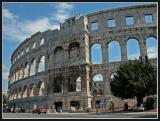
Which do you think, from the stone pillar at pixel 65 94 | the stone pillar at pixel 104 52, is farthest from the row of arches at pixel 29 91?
the stone pillar at pixel 104 52

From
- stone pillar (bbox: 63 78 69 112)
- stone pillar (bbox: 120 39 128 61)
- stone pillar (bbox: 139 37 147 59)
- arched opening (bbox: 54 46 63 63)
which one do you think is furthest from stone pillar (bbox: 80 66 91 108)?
stone pillar (bbox: 139 37 147 59)

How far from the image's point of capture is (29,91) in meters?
49.1

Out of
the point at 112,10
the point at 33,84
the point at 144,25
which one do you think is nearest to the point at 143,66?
the point at 144,25

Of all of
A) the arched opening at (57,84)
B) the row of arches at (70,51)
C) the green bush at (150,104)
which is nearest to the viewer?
the green bush at (150,104)

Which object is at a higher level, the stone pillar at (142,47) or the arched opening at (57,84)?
the stone pillar at (142,47)

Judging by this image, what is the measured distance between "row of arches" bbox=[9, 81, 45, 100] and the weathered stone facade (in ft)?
0.52

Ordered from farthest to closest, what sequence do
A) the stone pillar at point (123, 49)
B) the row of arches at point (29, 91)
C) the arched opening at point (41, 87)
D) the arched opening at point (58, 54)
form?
the row of arches at point (29, 91) → the arched opening at point (41, 87) → the arched opening at point (58, 54) → the stone pillar at point (123, 49)

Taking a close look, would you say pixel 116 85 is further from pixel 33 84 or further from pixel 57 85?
pixel 33 84

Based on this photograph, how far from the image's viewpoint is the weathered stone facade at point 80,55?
39812mm

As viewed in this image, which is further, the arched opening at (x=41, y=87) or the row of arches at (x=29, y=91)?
the row of arches at (x=29, y=91)

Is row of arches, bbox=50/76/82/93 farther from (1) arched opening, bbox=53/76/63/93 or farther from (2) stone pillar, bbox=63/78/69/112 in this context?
(2) stone pillar, bbox=63/78/69/112

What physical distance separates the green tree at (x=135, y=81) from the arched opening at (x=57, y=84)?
454 inches

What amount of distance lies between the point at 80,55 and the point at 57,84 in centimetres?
575

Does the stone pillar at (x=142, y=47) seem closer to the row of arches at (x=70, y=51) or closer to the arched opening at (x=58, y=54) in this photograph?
the row of arches at (x=70, y=51)
